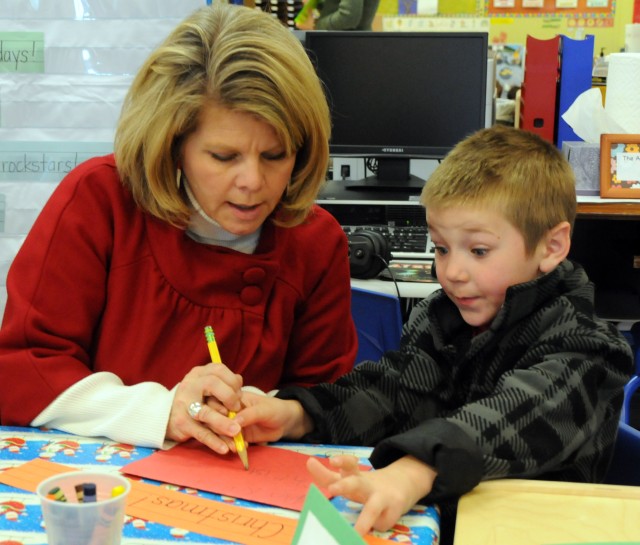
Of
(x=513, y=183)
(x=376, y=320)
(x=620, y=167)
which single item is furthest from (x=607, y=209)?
(x=513, y=183)

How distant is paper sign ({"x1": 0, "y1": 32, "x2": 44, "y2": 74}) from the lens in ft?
7.27

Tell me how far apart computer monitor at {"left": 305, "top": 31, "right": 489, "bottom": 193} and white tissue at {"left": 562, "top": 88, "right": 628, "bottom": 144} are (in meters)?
0.30

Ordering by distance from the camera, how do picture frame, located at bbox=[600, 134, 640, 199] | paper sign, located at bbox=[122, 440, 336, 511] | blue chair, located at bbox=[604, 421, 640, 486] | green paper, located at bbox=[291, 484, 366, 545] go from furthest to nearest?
picture frame, located at bbox=[600, 134, 640, 199] → blue chair, located at bbox=[604, 421, 640, 486] → paper sign, located at bbox=[122, 440, 336, 511] → green paper, located at bbox=[291, 484, 366, 545]

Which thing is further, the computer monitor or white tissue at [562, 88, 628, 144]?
the computer monitor

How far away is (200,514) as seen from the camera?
809 mm

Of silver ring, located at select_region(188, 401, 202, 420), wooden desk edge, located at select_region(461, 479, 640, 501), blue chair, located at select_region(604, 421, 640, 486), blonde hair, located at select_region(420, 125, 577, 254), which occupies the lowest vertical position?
blue chair, located at select_region(604, 421, 640, 486)

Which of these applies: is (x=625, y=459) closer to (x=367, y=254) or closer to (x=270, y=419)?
(x=270, y=419)

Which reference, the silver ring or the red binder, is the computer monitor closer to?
the red binder

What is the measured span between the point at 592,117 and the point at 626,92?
6.1 inches

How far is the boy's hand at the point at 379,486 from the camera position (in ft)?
2.57

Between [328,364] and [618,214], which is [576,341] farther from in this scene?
[618,214]

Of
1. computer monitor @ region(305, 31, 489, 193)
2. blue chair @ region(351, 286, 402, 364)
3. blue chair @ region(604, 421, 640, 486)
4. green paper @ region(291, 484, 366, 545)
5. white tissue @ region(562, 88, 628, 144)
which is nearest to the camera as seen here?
green paper @ region(291, 484, 366, 545)

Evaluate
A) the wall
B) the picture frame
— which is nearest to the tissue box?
the picture frame

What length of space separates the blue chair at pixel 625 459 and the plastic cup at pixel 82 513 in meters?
0.68
